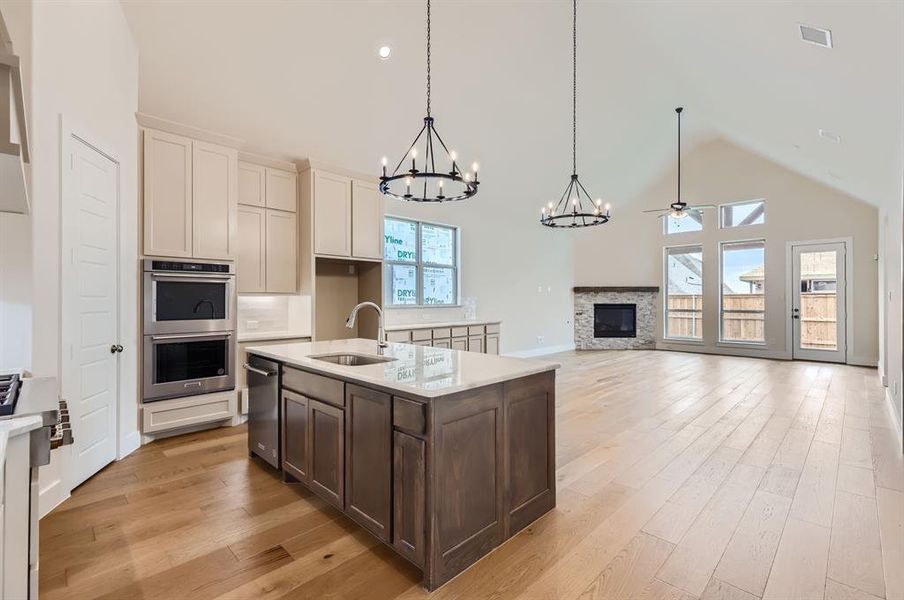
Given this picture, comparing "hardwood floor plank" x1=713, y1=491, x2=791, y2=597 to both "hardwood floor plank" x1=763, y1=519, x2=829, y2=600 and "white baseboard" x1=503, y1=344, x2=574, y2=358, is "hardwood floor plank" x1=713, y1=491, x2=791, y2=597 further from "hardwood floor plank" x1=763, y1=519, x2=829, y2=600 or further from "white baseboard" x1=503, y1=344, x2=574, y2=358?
"white baseboard" x1=503, y1=344, x2=574, y2=358

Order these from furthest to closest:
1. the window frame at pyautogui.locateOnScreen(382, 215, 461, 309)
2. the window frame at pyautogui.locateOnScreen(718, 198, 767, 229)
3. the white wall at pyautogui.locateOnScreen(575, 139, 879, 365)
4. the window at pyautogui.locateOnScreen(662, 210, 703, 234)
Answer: the window at pyautogui.locateOnScreen(662, 210, 703, 234)
the window frame at pyautogui.locateOnScreen(718, 198, 767, 229)
the white wall at pyautogui.locateOnScreen(575, 139, 879, 365)
the window frame at pyautogui.locateOnScreen(382, 215, 461, 309)

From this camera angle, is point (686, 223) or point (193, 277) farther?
point (686, 223)

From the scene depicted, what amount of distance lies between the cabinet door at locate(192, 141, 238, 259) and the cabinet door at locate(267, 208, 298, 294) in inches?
18.6

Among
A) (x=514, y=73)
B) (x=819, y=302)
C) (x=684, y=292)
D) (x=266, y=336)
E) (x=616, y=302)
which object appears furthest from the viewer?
(x=616, y=302)

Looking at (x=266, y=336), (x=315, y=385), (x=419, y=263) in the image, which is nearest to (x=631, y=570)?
(x=315, y=385)

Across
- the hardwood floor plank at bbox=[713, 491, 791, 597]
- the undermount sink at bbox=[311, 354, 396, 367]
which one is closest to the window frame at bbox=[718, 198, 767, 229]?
the hardwood floor plank at bbox=[713, 491, 791, 597]

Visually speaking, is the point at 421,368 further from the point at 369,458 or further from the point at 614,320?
the point at 614,320

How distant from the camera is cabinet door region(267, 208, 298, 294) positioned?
4496 mm

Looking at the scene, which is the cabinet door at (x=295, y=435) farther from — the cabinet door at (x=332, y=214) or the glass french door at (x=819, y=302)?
the glass french door at (x=819, y=302)

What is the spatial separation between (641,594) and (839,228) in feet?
28.5

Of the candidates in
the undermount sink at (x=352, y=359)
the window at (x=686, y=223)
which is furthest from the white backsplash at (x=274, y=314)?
the window at (x=686, y=223)

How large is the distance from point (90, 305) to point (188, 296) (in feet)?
2.75

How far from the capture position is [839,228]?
7.46 meters

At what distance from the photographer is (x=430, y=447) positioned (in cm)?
177
